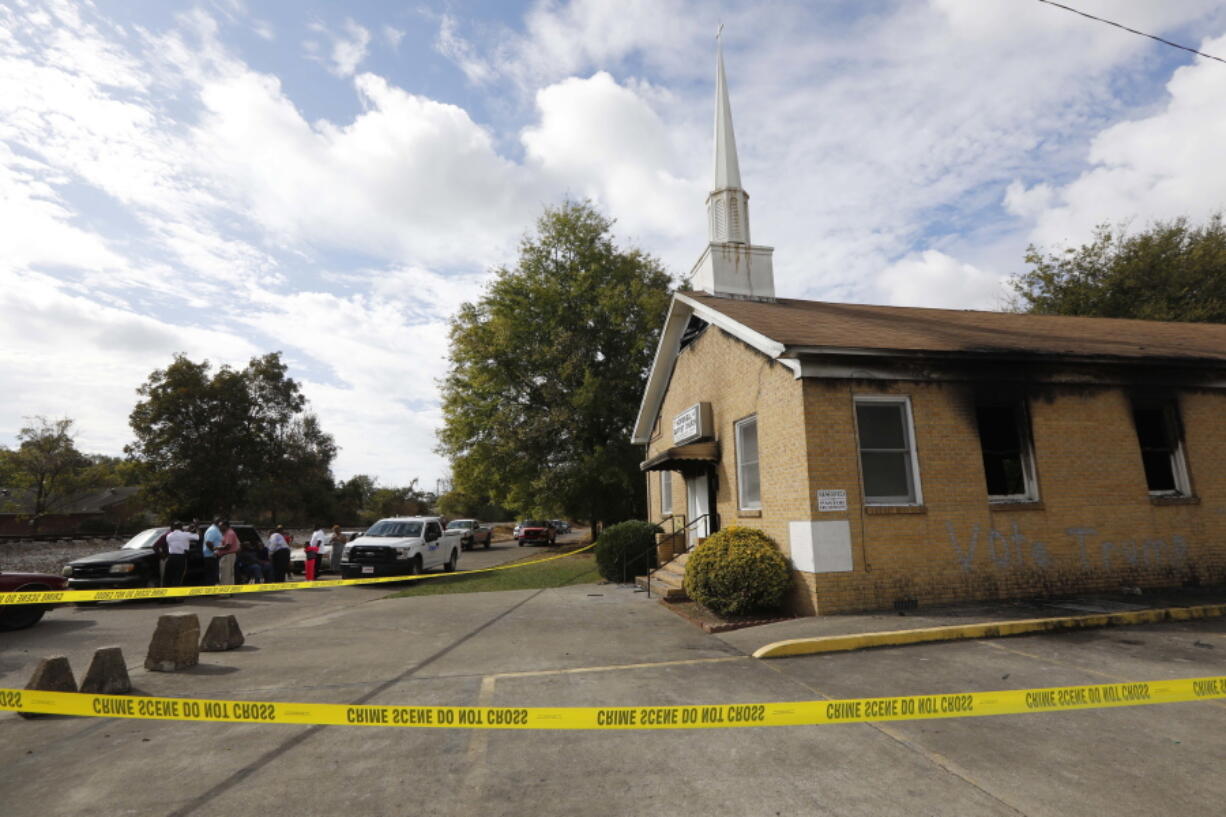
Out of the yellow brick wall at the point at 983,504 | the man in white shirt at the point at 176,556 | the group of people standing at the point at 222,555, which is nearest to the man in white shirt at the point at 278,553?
the group of people standing at the point at 222,555

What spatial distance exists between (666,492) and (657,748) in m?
13.4

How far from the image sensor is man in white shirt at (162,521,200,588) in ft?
43.6

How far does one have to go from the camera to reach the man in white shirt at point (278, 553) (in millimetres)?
15555

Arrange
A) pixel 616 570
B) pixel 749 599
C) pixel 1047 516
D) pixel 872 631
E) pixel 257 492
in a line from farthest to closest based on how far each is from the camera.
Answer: pixel 257 492
pixel 616 570
pixel 1047 516
pixel 749 599
pixel 872 631

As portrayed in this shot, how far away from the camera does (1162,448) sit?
10.8 metres

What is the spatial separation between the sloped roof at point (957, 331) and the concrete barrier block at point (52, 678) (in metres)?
9.20

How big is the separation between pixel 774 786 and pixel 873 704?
5.32 feet

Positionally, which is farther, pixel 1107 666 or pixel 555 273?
pixel 555 273

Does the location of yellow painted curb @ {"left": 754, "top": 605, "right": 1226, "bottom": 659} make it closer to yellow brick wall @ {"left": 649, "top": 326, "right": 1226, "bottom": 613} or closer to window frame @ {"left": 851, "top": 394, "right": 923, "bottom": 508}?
yellow brick wall @ {"left": 649, "top": 326, "right": 1226, "bottom": 613}

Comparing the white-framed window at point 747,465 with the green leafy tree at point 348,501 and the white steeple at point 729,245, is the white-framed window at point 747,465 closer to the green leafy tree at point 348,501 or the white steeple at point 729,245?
the white steeple at point 729,245

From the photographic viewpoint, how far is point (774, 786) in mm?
3652

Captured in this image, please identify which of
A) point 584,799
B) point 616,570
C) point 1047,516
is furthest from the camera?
point 616,570

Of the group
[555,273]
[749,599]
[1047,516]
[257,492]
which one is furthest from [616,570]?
[257,492]

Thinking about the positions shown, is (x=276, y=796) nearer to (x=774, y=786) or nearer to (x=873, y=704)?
(x=774, y=786)
